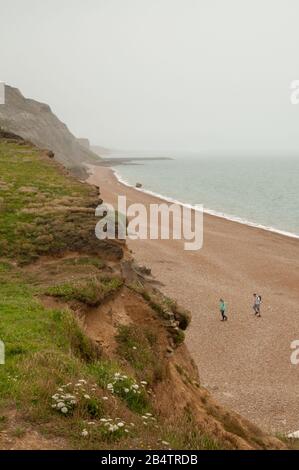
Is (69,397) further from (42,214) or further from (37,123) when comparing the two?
(37,123)

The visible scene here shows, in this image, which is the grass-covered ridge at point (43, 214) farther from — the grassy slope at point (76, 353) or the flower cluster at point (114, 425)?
the flower cluster at point (114, 425)

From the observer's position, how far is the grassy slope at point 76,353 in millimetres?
6051

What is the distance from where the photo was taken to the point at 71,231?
13375mm

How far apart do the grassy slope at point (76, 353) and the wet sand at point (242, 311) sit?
232 inches

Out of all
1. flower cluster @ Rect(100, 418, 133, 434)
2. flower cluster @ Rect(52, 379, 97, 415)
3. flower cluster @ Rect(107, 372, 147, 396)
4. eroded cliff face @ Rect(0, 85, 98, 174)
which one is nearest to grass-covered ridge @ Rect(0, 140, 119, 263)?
flower cluster @ Rect(107, 372, 147, 396)

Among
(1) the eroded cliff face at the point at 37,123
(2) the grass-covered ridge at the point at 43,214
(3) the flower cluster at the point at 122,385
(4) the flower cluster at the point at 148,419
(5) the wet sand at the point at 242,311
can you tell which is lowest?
(5) the wet sand at the point at 242,311

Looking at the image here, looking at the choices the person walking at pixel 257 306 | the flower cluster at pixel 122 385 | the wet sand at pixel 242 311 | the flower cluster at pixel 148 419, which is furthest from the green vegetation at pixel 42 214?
the person walking at pixel 257 306

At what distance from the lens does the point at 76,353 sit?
8.30 meters

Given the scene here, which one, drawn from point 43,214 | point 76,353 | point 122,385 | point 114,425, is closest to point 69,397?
point 114,425

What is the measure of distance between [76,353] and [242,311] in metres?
18.4

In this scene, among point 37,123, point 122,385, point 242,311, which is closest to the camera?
point 122,385

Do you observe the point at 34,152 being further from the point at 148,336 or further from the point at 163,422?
the point at 163,422

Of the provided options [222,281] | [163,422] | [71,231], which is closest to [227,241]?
[222,281]

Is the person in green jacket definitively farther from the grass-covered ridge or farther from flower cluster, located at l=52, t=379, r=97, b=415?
flower cluster, located at l=52, t=379, r=97, b=415
